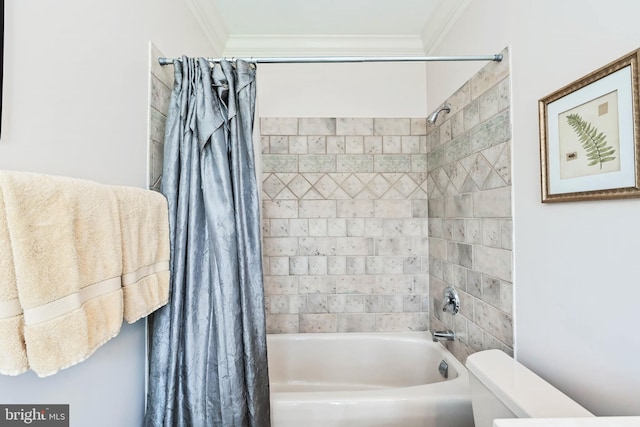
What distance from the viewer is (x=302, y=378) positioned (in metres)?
2.19

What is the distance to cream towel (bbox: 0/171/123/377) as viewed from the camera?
22.9 inches

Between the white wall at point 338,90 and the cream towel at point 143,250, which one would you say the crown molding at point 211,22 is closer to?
the white wall at point 338,90

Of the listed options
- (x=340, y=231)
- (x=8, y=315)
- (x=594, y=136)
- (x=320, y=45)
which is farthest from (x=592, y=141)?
(x=320, y=45)

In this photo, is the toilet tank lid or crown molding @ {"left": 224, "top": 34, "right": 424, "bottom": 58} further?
crown molding @ {"left": 224, "top": 34, "right": 424, "bottom": 58}

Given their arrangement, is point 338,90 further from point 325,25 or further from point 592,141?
point 592,141

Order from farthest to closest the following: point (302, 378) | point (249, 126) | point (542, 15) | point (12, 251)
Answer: point (302, 378), point (249, 126), point (542, 15), point (12, 251)

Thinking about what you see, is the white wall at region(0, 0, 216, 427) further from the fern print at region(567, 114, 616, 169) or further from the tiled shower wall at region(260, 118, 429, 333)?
the fern print at region(567, 114, 616, 169)

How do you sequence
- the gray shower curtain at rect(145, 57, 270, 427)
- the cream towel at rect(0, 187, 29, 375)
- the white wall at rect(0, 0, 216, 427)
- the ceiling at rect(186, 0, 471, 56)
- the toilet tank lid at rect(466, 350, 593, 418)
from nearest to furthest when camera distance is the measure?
the cream towel at rect(0, 187, 29, 375) → the white wall at rect(0, 0, 216, 427) → the toilet tank lid at rect(466, 350, 593, 418) → the gray shower curtain at rect(145, 57, 270, 427) → the ceiling at rect(186, 0, 471, 56)

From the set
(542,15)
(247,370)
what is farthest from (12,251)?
(542,15)

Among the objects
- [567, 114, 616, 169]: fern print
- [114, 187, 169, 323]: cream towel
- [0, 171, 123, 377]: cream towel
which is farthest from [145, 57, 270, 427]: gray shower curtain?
[567, 114, 616, 169]: fern print

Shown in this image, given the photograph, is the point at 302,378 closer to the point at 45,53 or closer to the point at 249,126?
the point at 249,126

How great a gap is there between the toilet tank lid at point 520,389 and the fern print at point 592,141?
2.18 ft

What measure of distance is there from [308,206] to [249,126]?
1.04m

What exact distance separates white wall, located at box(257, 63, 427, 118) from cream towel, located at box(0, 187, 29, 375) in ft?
6.17
